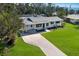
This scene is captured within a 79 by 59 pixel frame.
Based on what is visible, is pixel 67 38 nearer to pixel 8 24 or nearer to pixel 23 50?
pixel 23 50

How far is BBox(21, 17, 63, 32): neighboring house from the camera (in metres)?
7.09

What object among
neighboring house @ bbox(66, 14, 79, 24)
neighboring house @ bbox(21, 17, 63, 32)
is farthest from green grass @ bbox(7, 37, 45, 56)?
neighboring house @ bbox(66, 14, 79, 24)

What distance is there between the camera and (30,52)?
6.91 meters

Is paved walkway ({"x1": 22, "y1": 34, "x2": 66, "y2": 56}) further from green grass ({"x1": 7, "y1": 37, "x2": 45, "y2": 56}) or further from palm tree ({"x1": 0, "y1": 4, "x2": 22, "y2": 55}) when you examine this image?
palm tree ({"x1": 0, "y1": 4, "x2": 22, "y2": 55})

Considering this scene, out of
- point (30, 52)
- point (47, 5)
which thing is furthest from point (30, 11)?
point (30, 52)

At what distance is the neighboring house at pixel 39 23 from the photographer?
709 centimetres

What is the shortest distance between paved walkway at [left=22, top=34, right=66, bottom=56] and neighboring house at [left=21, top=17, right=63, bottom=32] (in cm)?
15

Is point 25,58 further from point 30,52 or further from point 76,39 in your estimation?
point 76,39

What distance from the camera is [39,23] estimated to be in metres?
7.31

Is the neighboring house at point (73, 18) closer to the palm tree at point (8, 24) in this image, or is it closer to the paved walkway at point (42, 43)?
the paved walkway at point (42, 43)

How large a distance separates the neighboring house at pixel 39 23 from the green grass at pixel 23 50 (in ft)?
0.99

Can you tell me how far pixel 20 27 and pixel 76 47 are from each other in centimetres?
119

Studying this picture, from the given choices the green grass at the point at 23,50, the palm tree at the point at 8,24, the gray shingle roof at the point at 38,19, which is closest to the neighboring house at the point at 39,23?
the gray shingle roof at the point at 38,19

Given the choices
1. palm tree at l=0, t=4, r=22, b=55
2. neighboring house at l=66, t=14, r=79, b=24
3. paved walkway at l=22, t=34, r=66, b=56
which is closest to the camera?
palm tree at l=0, t=4, r=22, b=55
